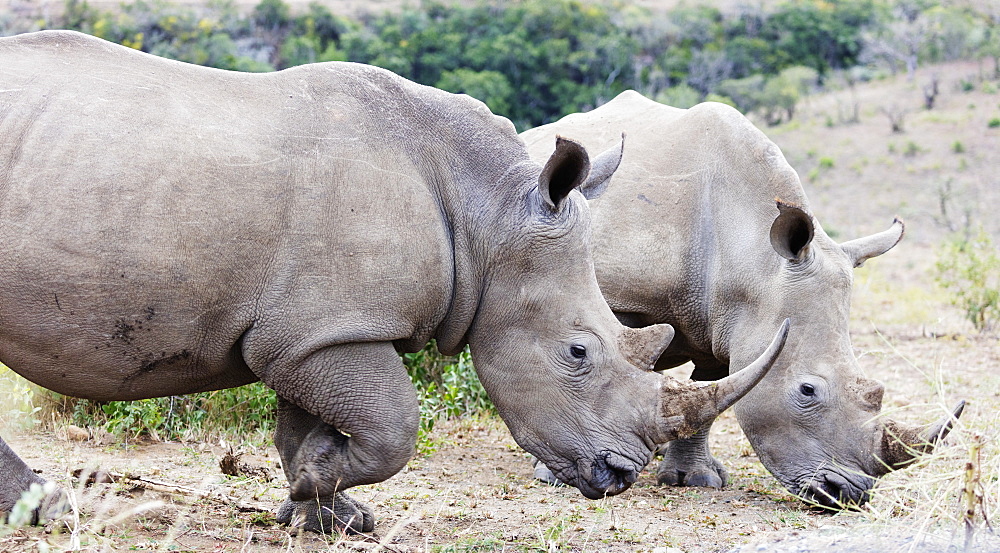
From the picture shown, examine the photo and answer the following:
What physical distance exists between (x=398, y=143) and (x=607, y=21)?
52.6 m

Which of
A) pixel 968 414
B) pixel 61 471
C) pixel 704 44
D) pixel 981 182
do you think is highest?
pixel 61 471

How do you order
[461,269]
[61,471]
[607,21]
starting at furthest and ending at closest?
[607,21], [61,471], [461,269]

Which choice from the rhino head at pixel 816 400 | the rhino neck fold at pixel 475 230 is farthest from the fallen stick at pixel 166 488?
the rhino head at pixel 816 400

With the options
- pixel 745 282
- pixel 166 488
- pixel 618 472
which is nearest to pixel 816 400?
pixel 745 282

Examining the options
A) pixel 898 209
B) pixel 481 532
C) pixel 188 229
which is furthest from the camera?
pixel 898 209

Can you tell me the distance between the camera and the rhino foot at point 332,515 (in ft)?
15.6

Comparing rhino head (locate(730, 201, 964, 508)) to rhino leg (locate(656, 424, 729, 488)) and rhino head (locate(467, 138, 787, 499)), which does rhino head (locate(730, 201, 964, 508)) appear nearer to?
rhino leg (locate(656, 424, 729, 488))

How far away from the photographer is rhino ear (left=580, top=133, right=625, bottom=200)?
4.90 m

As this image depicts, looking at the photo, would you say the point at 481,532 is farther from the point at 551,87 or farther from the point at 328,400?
the point at 551,87

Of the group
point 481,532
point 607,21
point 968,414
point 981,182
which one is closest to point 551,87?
point 607,21

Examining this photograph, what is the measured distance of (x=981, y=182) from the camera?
1171 inches

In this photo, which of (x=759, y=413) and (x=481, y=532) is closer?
(x=481, y=532)

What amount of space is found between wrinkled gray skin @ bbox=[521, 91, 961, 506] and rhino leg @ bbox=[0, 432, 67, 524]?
300cm

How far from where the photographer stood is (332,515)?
478 cm
